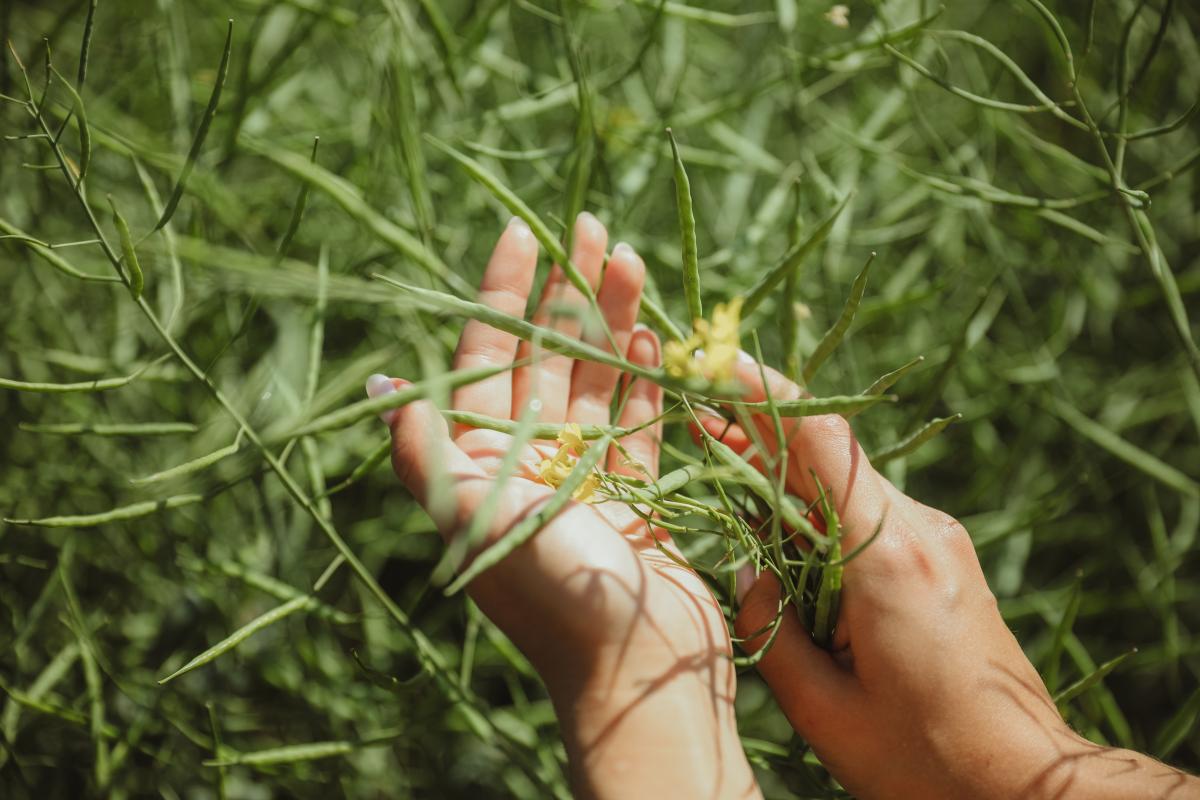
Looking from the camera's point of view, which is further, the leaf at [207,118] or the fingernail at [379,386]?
the fingernail at [379,386]

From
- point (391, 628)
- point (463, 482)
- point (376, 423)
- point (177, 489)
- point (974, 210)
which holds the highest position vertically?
point (974, 210)

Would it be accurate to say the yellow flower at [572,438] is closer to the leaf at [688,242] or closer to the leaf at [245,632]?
the leaf at [688,242]

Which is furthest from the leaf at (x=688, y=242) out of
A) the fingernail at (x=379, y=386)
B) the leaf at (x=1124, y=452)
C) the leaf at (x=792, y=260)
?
the leaf at (x=1124, y=452)

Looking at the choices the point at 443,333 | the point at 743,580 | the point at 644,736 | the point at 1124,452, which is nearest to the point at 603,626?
the point at 644,736

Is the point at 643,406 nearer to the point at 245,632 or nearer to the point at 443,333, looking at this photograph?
the point at 443,333

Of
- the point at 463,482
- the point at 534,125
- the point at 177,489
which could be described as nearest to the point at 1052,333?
the point at 534,125

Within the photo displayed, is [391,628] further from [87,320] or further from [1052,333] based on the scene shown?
[1052,333]

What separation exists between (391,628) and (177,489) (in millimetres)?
393

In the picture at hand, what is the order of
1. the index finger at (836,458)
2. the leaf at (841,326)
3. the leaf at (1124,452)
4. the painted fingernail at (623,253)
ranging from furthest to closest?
the leaf at (1124,452)
the painted fingernail at (623,253)
the index finger at (836,458)
the leaf at (841,326)

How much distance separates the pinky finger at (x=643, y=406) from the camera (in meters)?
0.86

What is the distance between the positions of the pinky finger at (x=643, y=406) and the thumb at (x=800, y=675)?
17 cm

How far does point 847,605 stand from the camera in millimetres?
732

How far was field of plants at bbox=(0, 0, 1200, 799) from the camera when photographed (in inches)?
34.8

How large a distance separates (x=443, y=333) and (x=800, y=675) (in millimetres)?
Result: 526
